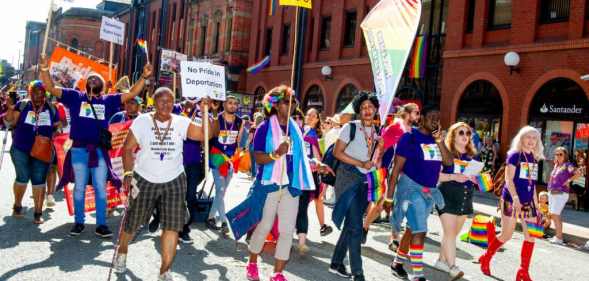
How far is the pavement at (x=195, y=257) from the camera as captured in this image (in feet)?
17.4

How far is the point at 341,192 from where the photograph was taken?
18.4ft

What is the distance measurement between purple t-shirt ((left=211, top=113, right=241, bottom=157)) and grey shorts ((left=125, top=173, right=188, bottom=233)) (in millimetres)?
2713

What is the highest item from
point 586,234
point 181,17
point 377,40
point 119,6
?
point 119,6

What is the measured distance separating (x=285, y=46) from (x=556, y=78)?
16.8 meters

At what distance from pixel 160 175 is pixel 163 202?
0.77ft

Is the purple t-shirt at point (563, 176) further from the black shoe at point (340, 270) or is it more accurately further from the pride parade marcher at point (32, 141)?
the pride parade marcher at point (32, 141)

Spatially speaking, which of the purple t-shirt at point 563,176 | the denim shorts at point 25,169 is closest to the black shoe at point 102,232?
the denim shorts at point 25,169

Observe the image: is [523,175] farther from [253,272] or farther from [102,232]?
[102,232]

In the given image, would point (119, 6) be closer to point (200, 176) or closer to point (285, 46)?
point (285, 46)

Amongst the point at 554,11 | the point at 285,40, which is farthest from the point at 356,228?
the point at 285,40

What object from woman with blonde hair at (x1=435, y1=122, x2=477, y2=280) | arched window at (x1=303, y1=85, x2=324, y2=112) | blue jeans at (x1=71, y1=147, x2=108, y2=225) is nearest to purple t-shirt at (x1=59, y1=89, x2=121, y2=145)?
blue jeans at (x1=71, y1=147, x2=108, y2=225)

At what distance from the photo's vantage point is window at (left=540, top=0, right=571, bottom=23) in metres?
16.5

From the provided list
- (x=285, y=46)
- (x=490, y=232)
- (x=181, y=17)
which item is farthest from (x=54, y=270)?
(x=181, y=17)

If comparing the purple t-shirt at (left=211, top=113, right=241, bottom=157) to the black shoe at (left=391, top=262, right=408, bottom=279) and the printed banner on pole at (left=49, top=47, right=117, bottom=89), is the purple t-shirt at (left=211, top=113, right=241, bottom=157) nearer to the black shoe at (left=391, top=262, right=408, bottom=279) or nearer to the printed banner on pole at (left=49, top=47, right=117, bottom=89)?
the black shoe at (left=391, top=262, right=408, bottom=279)
